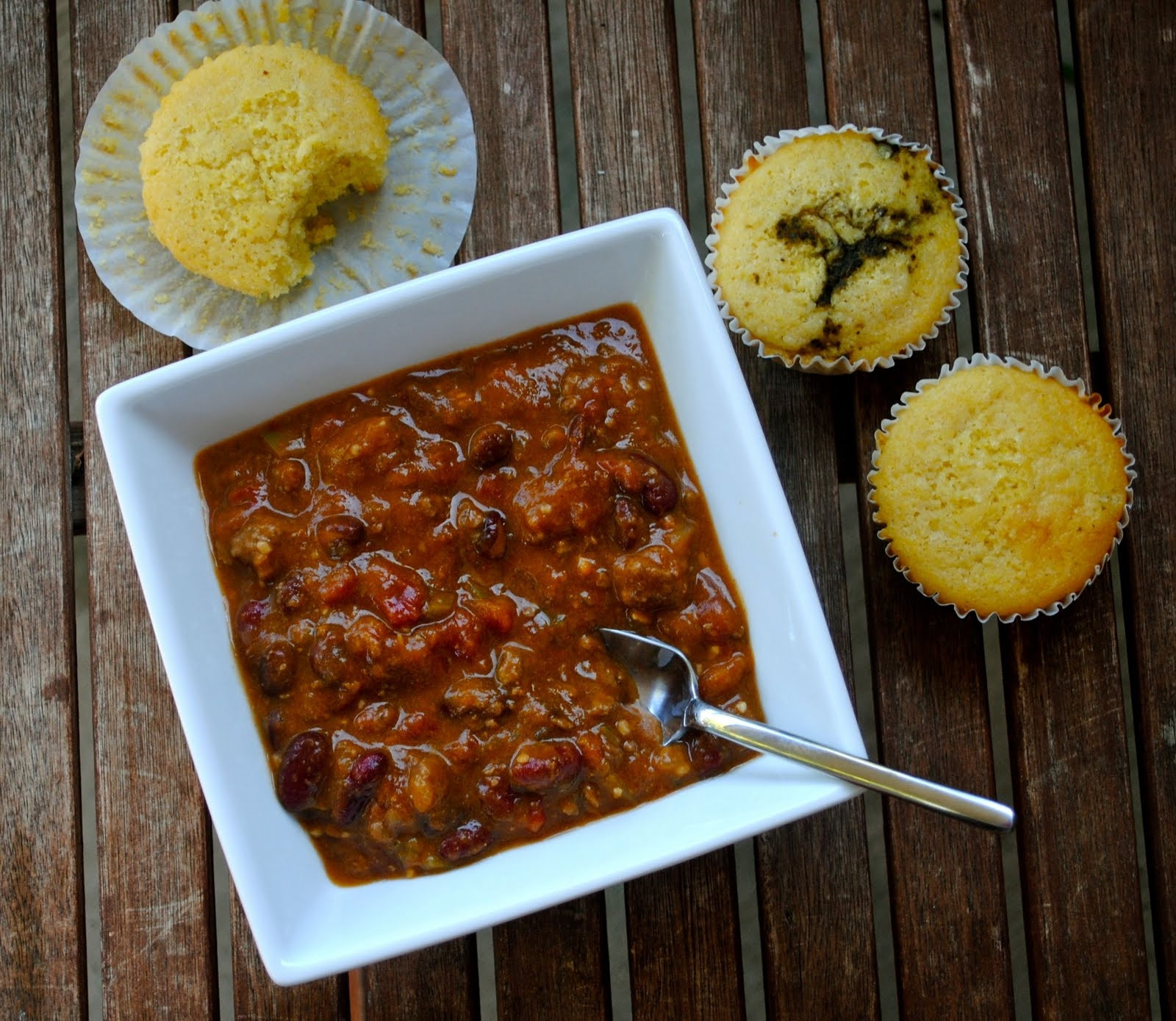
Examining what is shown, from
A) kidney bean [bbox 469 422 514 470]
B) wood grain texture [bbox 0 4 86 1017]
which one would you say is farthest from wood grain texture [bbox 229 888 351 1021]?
kidney bean [bbox 469 422 514 470]

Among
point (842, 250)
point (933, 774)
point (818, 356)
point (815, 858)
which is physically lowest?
point (815, 858)

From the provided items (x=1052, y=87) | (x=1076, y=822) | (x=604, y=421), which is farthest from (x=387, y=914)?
(x=1052, y=87)

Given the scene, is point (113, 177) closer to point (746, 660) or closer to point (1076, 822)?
point (746, 660)

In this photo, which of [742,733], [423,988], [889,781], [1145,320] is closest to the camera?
[889,781]

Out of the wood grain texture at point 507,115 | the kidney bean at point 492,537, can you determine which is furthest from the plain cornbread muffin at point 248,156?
the kidney bean at point 492,537

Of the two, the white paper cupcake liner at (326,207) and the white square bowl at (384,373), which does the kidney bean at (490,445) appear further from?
the white paper cupcake liner at (326,207)

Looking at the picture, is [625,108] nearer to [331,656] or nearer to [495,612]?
[495,612]

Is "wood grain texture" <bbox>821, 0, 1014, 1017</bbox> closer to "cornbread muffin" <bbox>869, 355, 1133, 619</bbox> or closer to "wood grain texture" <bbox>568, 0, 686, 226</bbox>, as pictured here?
"cornbread muffin" <bbox>869, 355, 1133, 619</bbox>

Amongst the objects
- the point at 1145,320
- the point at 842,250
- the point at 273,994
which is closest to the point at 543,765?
the point at 273,994
